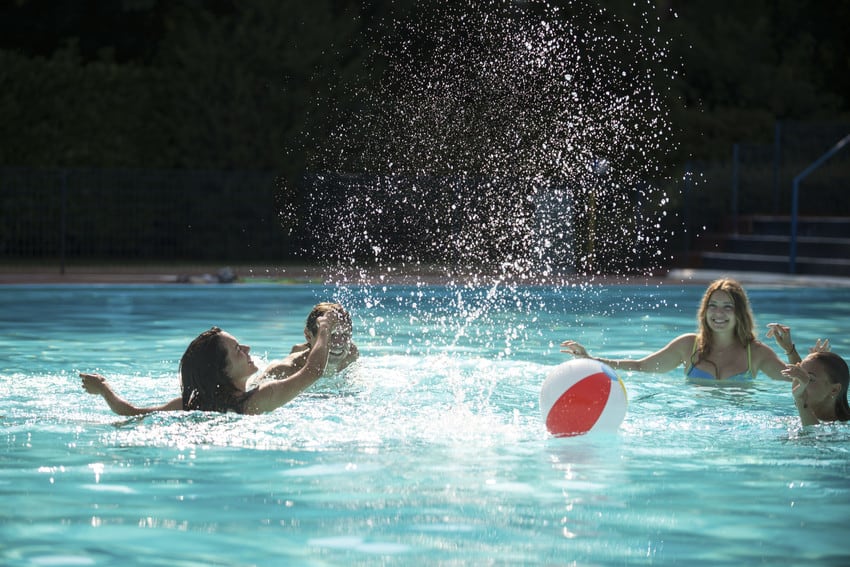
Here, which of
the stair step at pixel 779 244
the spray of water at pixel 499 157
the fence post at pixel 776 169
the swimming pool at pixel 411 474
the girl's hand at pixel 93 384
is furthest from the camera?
the fence post at pixel 776 169

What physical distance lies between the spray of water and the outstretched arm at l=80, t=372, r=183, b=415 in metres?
11.2

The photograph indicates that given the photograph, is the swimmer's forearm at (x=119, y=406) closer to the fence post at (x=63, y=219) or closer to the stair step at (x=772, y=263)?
the fence post at (x=63, y=219)

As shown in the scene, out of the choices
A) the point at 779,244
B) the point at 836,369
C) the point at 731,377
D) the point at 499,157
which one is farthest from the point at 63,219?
the point at 836,369

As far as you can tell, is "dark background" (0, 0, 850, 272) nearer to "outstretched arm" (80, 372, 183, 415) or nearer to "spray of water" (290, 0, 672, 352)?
"spray of water" (290, 0, 672, 352)

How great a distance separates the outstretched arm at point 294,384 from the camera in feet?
26.2

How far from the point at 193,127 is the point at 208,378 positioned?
18359mm

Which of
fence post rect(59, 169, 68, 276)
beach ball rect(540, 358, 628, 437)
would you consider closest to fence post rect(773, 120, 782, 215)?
fence post rect(59, 169, 68, 276)

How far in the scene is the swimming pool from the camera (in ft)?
17.6

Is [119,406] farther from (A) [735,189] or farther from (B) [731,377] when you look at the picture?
(A) [735,189]

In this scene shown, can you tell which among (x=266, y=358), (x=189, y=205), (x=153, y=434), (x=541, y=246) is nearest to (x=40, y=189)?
(x=189, y=205)

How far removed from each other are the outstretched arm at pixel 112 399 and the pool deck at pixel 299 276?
11.6 meters

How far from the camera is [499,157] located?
87.2ft

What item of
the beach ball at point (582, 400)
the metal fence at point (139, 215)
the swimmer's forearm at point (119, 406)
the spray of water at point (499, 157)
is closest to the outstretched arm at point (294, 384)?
the swimmer's forearm at point (119, 406)

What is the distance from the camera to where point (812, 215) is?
79.5 feet
